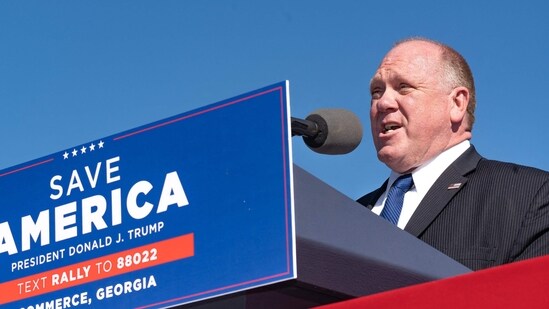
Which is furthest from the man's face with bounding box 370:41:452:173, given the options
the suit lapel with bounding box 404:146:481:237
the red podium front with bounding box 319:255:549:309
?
the red podium front with bounding box 319:255:549:309

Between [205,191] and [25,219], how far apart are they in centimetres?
41

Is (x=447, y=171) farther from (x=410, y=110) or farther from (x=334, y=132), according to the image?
(x=334, y=132)

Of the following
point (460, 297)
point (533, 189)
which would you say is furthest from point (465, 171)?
point (460, 297)

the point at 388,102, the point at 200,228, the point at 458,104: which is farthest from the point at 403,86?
the point at 200,228

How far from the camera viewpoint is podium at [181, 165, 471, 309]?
1.64 m

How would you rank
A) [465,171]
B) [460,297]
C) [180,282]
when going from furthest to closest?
[465,171] < [180,282] < [460,297]

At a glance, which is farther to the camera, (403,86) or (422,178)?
(403,86)

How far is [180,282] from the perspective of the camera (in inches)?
64.6

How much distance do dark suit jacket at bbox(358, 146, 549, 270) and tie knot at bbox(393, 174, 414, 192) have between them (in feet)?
0.42

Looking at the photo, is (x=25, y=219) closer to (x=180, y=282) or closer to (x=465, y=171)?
(x=180, y=282)

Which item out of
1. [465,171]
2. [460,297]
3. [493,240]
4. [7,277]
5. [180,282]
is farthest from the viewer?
[465,171]

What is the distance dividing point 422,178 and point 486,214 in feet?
1.48

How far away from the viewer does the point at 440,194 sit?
2574 mm

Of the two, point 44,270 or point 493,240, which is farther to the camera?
point 493,240
